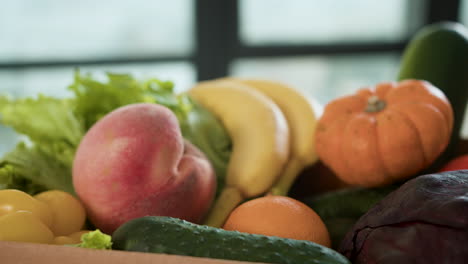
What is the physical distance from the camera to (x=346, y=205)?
0.72 m

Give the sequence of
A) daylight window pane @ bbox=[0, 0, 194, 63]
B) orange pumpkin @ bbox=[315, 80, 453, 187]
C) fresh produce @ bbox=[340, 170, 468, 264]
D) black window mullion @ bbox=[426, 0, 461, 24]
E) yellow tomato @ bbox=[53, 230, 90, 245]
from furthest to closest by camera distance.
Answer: daylight window pane @ bbox=[0, 0, 194, 63] < black window mullion @ bbox=[426, 0, 461, 24] < orange pumpkin @ bbox=[315, 80, 453, 187] < yellow tomato @ bbox=[53, 230, 90, 245] < fresh produce @ bbox=[340, 170, 468, 264]

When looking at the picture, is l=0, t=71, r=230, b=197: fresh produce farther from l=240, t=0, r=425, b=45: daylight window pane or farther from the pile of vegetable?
l=240, t=0, r=425, b=45: daylight window pane

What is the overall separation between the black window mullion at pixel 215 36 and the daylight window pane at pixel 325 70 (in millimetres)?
68

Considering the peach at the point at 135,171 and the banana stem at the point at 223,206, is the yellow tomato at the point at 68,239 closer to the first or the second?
the peach at the point at 135,171

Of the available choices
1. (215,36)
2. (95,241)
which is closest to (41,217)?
(95,241)

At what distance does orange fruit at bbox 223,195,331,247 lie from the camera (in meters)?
0.55

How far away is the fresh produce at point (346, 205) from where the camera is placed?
69 cm

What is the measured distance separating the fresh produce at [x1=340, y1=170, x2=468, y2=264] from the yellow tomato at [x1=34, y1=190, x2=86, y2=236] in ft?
1.04

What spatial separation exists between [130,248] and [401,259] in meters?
0.25

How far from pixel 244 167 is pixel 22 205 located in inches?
13.7

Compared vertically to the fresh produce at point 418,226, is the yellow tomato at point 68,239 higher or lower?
lower

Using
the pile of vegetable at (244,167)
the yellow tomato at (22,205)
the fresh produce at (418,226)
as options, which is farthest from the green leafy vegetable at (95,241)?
the fresh produce at (418,226)

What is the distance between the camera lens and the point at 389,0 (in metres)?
2.25

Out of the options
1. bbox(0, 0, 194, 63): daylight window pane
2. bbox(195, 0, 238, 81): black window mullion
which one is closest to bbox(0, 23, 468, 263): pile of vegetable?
bbox(195, 0, 238, 81): black window mullion
